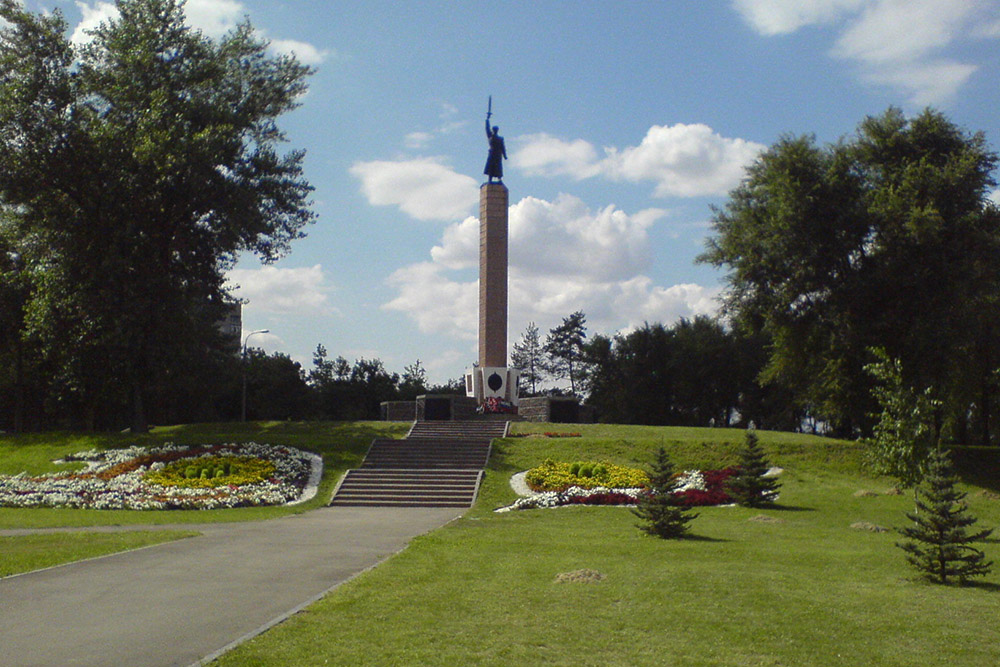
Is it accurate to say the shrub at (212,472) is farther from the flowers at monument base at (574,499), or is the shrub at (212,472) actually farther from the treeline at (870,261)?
the treeline at (870,261)

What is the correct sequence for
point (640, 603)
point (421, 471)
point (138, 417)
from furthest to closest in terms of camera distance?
point (138, 417) → point (421, 471) → point (640, 603)

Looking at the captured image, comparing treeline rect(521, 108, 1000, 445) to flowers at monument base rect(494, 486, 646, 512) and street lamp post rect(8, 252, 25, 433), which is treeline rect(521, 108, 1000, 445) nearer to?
flowers at monument base rect(494, 486, 646, 512)

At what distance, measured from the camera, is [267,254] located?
38.4 metres

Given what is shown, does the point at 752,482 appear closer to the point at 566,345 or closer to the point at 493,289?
the point at 493,289

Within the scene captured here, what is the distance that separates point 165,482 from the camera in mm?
26875

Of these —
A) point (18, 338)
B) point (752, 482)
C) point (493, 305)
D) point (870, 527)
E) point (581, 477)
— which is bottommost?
point (870, 527)

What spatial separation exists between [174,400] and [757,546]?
4940cm

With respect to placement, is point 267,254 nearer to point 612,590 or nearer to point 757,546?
point 757,546

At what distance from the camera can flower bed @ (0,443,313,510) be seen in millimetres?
23972

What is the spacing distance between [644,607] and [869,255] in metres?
28.7

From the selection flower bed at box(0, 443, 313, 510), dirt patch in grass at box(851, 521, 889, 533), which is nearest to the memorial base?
flower bed at box(0, 443, 313, 510)

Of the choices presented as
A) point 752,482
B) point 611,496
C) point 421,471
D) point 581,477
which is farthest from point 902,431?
point 421,471

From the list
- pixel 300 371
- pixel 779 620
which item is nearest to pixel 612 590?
pixel 779 620

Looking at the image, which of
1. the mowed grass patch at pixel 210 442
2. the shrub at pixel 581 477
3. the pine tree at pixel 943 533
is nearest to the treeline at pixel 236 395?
the mowed grass patch at pixel 210 442
